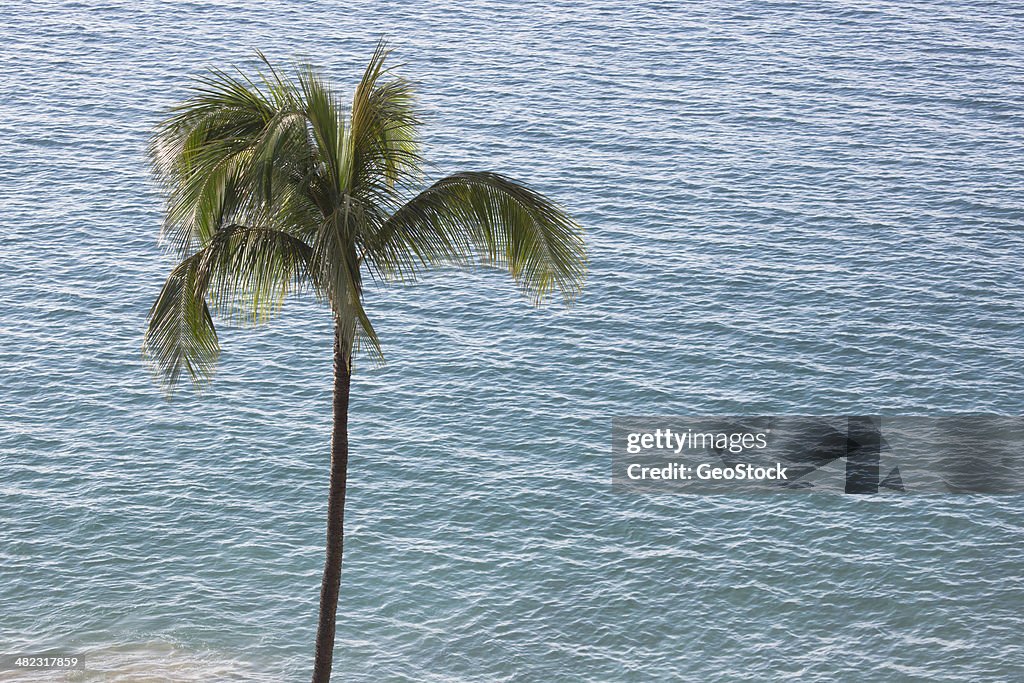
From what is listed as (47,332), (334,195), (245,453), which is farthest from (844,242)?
(334,195)

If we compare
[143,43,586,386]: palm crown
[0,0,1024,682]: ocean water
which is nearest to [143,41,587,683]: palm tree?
[143,43,586,386]: palm crown

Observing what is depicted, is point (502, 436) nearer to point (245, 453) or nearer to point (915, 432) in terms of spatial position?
point (245, 453)

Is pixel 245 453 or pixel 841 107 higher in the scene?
pixel 841 107

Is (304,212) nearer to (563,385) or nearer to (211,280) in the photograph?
(211,280)

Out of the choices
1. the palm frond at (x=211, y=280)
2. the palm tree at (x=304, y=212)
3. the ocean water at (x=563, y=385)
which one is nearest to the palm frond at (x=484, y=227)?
the palm tree at (x=304, y=212)

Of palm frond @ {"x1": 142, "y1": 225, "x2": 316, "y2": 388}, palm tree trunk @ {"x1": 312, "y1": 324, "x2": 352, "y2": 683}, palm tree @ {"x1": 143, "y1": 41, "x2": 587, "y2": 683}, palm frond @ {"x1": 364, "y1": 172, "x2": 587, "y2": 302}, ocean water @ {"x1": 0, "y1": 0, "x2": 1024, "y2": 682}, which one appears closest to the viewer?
palm tree @ {"x1": 143, "y1": 41, "x2": 587, "y2": 683}

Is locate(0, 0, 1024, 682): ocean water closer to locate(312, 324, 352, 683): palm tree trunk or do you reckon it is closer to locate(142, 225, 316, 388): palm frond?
locate(312, 324, 352, 683): palm tree trunk

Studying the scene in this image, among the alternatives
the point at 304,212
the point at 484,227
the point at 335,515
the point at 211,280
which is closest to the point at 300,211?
the point at 304,212

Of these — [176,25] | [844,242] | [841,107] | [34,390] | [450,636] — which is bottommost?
[450,636]
